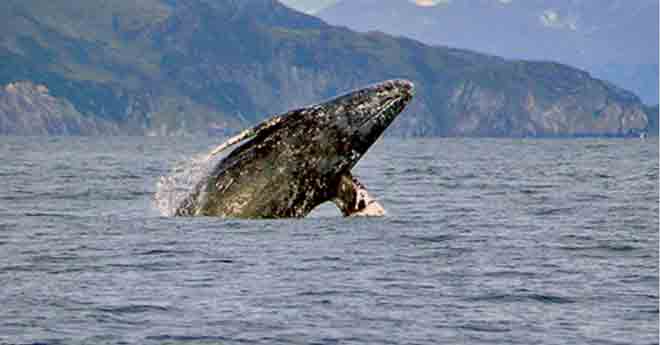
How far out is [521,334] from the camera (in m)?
12.5

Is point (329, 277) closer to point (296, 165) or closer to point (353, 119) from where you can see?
point (296, 165)

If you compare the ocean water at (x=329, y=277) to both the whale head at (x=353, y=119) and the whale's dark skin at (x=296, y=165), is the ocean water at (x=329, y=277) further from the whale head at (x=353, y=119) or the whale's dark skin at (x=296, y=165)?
the whale head at (x=353, y=119)

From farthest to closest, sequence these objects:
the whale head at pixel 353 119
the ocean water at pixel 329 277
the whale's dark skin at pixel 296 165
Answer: the whale head at pixel 353 119 < the whale's dark skin at pixel 296 165 < the ocean water at pixel 329 277

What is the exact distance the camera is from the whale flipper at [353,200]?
830 inches

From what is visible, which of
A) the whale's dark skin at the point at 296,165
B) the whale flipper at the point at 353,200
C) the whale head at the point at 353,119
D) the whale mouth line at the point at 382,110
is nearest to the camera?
the whale's dark skin at the point at 296,165

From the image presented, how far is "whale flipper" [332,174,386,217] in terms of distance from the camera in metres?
21.1

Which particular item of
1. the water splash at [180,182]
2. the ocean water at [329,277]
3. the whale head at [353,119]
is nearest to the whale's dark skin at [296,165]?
the whale head at [353,119]

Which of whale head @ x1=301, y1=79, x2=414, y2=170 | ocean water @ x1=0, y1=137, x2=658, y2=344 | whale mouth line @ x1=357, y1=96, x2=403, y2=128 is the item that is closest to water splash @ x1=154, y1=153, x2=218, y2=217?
ocean water @ x1=0, y1=137, x2=658, y2=344

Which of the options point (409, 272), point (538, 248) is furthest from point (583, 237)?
point (409, 272)

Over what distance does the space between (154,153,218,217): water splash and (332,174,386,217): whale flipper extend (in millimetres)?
2157

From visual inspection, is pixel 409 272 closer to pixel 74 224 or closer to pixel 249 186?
pixel 249 186

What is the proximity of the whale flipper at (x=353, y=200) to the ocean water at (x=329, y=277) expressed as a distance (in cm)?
21

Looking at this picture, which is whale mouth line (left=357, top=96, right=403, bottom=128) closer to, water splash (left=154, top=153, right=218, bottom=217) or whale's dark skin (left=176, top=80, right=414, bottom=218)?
whale's dark skin (left=176, top=80, right=414, bottom=218)

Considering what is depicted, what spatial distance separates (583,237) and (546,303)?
6.37 metres
